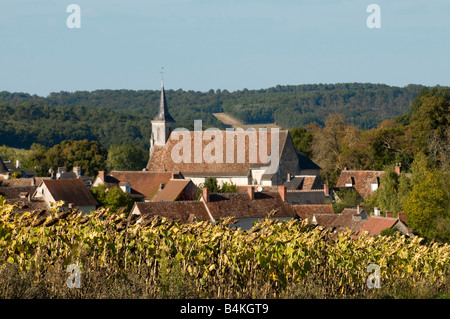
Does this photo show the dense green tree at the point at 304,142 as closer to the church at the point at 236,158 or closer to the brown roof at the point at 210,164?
the church at the point at 236,158

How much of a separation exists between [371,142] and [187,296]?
72.8m

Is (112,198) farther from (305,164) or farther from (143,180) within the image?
(305,164)

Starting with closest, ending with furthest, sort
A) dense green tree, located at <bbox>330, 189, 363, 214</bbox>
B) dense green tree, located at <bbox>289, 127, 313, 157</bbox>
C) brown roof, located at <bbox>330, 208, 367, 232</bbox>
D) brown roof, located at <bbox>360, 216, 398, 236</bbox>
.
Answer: brown roof, located at <bbox>360, 216, 398, 236</bbox> < brown roof, located at <bbox>330, 208, 367, 232</bbox> < dense green tree, located at <bbox>330, 189, 363, 214</bbox> < dense green tree, located at <bbox>289, 127, 313, 157</bbox>

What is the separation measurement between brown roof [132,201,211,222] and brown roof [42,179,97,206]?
10.5 metres

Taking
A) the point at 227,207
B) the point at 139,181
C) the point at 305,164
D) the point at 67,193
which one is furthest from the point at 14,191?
the point at 305,164

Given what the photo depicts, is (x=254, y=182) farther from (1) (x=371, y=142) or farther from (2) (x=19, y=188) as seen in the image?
(2) (x=19, y=188)

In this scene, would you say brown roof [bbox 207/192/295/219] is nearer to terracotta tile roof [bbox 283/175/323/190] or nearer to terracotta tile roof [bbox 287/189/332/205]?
terracotta tile roof [bbox 287/189/332/205]

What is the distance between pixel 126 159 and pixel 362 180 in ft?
182

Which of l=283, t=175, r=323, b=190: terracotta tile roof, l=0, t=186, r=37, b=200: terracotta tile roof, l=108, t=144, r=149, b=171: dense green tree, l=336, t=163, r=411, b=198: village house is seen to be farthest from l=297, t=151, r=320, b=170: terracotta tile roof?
l=108, t=144, r=149, b=171: dense green tree

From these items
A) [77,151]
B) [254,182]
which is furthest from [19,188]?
[77,151]

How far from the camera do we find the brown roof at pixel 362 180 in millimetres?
74812

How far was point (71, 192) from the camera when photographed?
56719mm

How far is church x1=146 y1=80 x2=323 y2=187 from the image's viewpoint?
84375mm

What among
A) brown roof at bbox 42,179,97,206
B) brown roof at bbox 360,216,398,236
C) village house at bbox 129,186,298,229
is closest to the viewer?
brown roof at bbox 360,216,398,236
